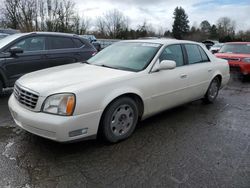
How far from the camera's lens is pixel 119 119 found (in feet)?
11.0

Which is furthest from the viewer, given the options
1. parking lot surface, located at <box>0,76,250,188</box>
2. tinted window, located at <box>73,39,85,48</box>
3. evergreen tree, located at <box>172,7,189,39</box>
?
evergreen tree, located at <box>172,7,189,39</box>

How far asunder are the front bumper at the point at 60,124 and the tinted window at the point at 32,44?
320 centimetres

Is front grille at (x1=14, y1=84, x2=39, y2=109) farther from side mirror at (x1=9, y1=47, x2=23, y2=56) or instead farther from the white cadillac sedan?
side mirror at (x1=9, y1=47, x2=23, y2=56)

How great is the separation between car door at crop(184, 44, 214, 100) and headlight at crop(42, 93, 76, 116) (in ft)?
8.24

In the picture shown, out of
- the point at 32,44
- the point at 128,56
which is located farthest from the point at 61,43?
the point at 128,56

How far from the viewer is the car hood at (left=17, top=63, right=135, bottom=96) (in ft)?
9.62

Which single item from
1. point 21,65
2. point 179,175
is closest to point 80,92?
point 179,175

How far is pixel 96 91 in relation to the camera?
2967 mm

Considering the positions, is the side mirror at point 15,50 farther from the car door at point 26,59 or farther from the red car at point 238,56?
the red car at point 238,56

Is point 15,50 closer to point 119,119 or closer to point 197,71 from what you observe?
point 119,119

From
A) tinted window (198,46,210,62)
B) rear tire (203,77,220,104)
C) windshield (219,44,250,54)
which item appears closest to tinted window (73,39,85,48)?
tinted window (198,46,210,62)

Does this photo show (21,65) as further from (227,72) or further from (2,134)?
(227,72)

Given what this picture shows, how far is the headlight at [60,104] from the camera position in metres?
2.77

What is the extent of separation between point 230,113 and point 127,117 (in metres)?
2.63
